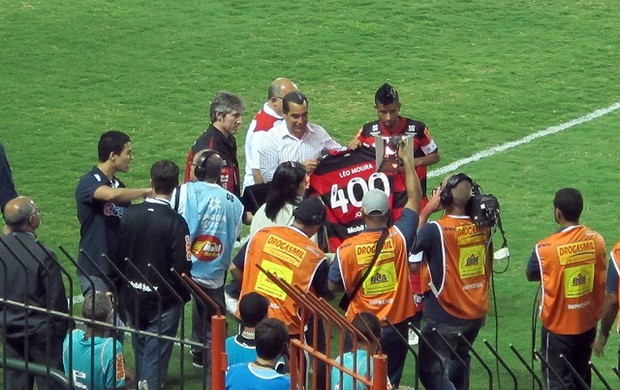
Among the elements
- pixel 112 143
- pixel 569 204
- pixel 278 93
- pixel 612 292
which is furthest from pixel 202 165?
pixel 612 292

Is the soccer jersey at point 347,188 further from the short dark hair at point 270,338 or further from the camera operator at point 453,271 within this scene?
the short dark hair at point 270,338

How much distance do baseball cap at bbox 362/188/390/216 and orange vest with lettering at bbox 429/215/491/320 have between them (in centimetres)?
50

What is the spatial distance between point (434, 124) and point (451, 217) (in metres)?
7.26

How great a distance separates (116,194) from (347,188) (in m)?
1.88

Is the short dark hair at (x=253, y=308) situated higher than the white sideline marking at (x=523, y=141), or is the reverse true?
the short dark hair at (x=253, y=308)

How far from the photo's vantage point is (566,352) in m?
8.67

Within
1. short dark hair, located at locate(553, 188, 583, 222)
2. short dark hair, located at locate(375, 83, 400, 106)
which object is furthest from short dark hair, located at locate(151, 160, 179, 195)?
short dark hair, located at locate(553, 188, 583, 222)

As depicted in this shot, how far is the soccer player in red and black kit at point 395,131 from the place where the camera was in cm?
1053

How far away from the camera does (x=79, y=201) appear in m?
9.52

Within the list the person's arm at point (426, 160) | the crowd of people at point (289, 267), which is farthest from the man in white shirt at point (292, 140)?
the crowd of people at point (289, 267)

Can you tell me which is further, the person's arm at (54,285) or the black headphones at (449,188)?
the black headphones at (449,188)

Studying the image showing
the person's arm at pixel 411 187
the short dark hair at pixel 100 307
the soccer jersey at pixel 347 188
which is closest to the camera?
the short dark hair at pixel 100 307

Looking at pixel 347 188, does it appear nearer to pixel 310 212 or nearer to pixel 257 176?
pixel 257 176

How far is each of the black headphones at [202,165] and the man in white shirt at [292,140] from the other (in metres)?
1.52
